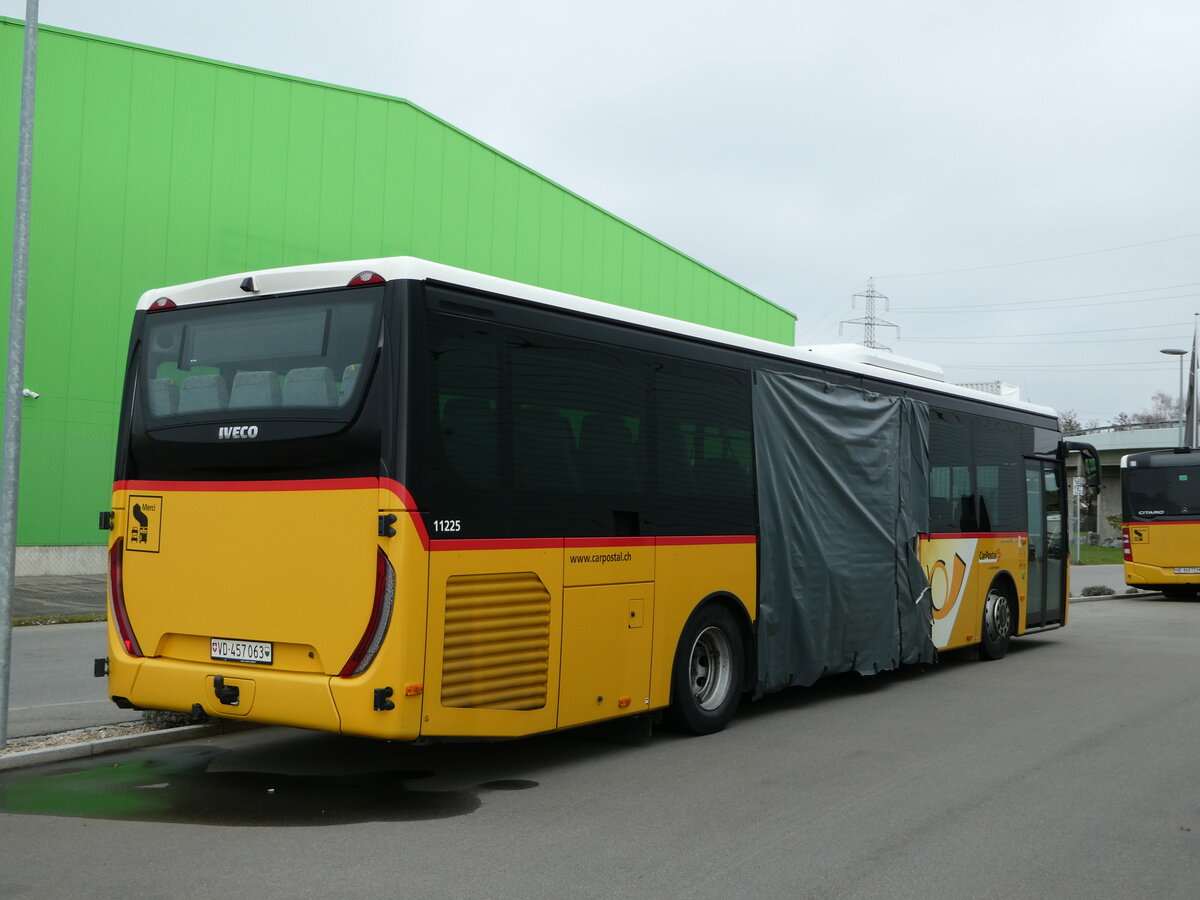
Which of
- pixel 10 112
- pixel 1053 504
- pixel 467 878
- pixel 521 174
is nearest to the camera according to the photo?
pixel 467 878

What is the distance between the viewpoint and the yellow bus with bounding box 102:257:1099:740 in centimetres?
665

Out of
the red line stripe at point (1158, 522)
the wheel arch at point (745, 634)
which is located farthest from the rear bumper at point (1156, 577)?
the wheel arch at point (745, 634)

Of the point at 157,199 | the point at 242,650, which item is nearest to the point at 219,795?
the point at 242,650

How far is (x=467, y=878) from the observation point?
211 inches

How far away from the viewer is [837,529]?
1083cm

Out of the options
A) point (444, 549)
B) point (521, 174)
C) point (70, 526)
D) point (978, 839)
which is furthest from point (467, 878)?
point (521, 174)

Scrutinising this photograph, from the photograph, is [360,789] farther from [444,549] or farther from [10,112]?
[10,112]

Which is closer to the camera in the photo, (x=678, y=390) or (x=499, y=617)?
(x=499, y=617)

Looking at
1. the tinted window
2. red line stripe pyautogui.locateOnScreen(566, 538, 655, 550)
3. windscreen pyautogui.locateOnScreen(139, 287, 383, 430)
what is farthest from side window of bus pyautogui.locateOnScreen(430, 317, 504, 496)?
red line stripe pyautogui.locateOnScreen(566, 538, 655, 550)

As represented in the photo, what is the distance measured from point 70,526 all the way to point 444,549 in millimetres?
17801

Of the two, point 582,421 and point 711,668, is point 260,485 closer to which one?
point 582,421

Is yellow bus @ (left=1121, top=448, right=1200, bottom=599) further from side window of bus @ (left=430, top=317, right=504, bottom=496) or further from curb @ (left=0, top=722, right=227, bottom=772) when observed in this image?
curb @ (left=0, top=722, right=227, bottom=772)

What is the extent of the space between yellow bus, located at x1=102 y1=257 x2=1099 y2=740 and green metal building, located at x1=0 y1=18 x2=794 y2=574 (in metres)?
15.6

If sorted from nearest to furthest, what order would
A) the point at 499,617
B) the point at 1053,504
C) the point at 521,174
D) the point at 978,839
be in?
the point at 978,839 < the point at 499,617 < the point at 1053,504 < the point at 521,174
